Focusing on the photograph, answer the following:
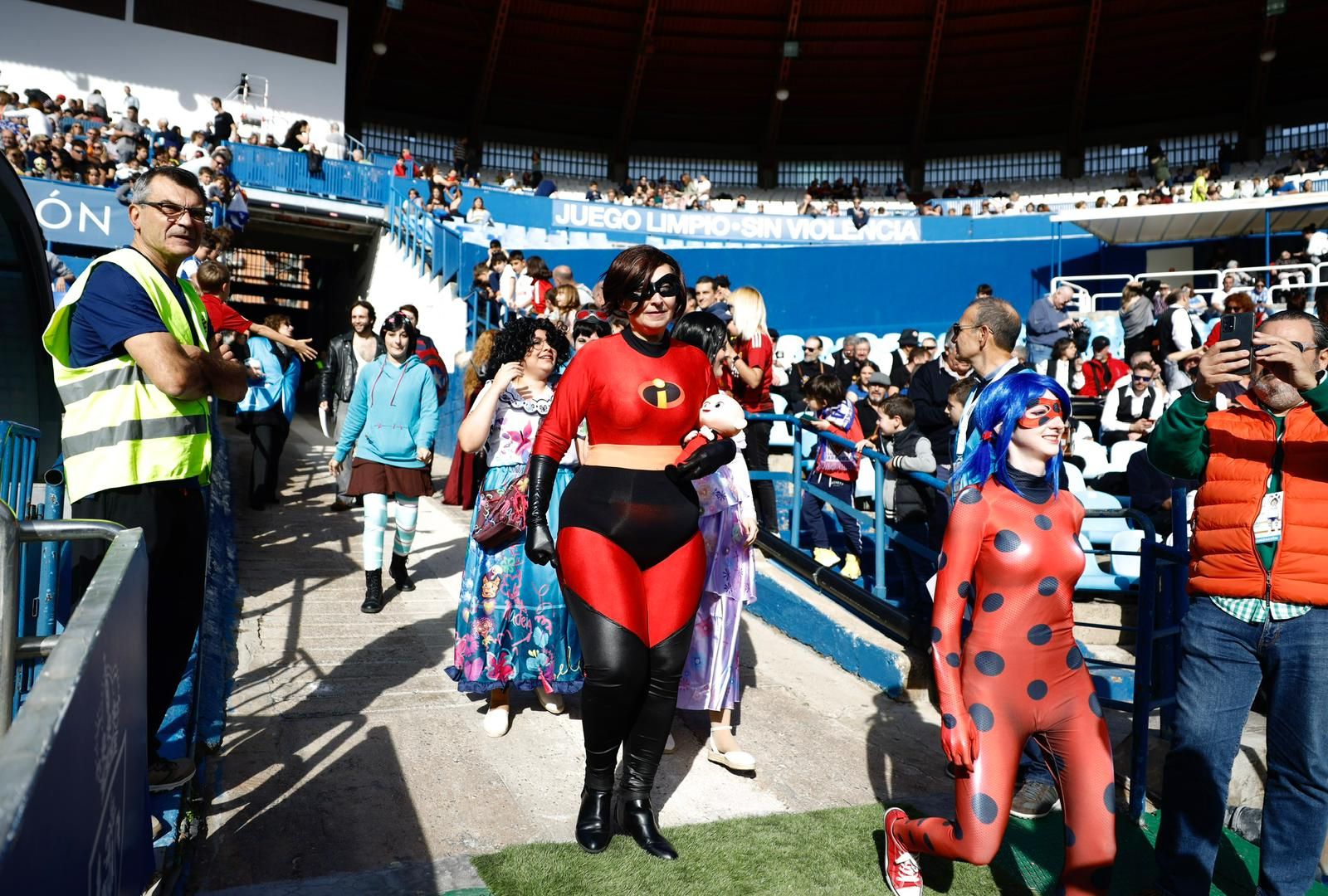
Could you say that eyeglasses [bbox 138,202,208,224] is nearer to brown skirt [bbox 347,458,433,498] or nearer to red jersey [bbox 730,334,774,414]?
brown skirt [bbox 347,458,433,498]

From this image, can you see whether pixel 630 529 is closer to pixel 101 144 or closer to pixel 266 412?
pixel 266 412

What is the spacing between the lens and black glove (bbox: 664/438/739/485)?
3.52 metres

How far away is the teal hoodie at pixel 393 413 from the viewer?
6352 mm

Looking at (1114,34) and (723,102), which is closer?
(1114,34)

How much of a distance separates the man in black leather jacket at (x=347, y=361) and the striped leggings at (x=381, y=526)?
252 cm

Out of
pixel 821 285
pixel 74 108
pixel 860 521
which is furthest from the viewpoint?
pixel 74 108

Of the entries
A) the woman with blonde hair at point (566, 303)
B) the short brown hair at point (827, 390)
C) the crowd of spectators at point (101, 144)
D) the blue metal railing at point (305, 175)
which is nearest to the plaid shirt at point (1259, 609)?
the short brown hair at point (827, 390)

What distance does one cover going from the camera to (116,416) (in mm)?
2969

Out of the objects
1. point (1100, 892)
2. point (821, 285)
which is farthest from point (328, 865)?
point (821, 285)

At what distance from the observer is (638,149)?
32.0 metres

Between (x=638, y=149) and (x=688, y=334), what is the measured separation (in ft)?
94.8

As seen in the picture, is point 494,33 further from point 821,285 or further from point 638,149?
point 821,285

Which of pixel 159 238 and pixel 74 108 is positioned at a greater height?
pixel 74 108

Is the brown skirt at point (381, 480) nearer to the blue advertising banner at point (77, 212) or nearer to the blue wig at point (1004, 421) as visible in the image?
the blue wig at point (1004, 421)
